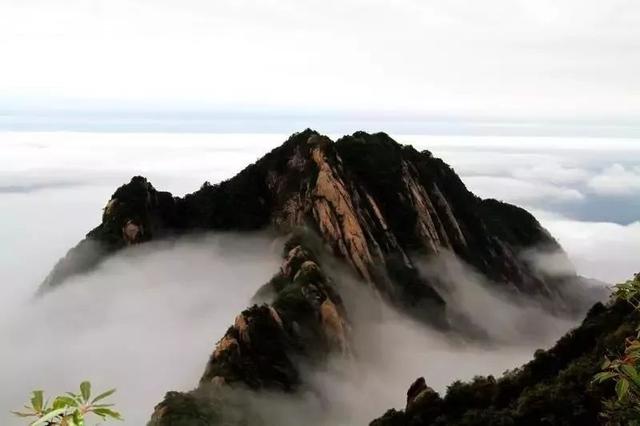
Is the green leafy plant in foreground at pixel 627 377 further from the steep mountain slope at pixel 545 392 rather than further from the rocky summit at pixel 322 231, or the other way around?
the rocky summit at pixel 322 231

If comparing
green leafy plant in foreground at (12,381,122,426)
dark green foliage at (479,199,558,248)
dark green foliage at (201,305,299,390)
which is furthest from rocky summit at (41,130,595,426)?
green leafy plant in foreground at (12,381,122,426)

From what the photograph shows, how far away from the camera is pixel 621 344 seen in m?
35.4

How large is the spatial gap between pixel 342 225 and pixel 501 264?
45191mm

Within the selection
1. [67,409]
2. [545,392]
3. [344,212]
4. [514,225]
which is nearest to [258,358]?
[545,392]

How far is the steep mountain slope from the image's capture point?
1265 inches

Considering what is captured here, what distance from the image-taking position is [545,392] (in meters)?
34.6

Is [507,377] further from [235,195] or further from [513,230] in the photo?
[513,230]

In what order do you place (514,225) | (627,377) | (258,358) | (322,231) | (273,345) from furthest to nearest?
(514,225) < (322,231) < (273,345) < (258,358) < (627,377)

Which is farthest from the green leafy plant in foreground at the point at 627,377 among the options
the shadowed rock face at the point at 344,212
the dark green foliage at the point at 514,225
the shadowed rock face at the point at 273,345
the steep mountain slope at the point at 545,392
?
the dark green foliage at the point at 514,225

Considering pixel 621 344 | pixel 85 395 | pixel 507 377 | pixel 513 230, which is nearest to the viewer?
pixel 85 395

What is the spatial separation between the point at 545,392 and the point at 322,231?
4735 centimetres

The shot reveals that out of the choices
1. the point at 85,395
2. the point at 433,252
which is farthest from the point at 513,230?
the point at 85,395

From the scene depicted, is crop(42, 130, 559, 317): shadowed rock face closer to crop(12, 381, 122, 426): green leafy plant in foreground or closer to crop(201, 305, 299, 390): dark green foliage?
crop(201, 305, 299, 390): dark green foliage

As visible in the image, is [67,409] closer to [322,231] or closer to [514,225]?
[322,231]
